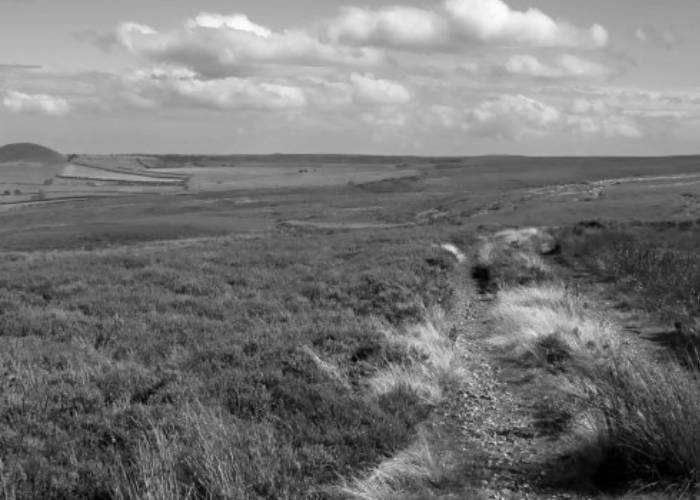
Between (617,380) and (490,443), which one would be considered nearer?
(617,380)

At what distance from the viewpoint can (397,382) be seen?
8.39m

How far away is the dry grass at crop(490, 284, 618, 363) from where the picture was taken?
1036cm

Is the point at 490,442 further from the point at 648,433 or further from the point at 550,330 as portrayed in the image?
the point at 550,330

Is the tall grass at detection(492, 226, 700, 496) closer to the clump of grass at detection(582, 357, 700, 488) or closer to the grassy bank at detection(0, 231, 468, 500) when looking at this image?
the clump of grass at detection(582, 357, 700, 488)

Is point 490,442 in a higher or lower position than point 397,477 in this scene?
lower

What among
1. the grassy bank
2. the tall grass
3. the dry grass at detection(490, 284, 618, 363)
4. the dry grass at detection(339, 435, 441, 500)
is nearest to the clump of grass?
the tall grass

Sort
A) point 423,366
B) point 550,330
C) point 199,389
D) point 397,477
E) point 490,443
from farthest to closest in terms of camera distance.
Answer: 1. point 550,330
2. point 423,366
3. point 199,389
4. point 490,443
5. point 397,477

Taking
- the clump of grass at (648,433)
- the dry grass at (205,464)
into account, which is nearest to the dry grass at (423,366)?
the dry grass at (205,464)

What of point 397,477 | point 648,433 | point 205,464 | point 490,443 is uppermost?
point 648,433

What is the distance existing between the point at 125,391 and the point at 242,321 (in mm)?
5623

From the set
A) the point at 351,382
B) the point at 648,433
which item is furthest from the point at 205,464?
the point at 648,433

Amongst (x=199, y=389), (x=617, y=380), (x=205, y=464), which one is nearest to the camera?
(x=205, y=464)

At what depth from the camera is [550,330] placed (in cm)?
1162

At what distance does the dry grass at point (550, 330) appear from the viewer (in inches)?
408
